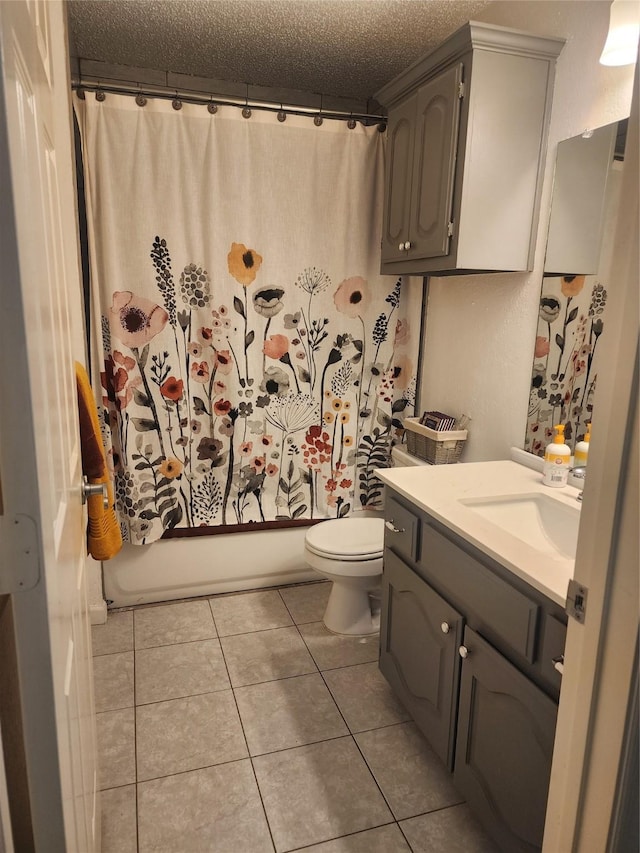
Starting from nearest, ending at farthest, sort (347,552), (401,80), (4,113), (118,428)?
(4,113) < (401,80) < (347,552) < (118,428)

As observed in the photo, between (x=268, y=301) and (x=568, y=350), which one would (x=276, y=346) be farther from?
(x=568, y=350)

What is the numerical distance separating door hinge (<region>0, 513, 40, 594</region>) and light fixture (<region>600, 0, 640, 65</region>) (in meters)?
1.73

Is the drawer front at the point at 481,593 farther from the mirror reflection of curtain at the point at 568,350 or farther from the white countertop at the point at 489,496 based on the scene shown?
the mirror reflection of curtain at the point at 568,350

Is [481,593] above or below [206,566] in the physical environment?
above

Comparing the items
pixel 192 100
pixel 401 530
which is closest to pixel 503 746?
pixel 401 530

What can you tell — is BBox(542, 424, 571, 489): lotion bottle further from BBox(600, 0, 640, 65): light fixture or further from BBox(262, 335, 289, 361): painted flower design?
BBox(262, 335, 289, 361): painted flower design

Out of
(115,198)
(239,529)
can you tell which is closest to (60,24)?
(115,198)

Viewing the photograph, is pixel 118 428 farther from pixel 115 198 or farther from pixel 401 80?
pixel 401 80

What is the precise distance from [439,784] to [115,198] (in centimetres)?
243

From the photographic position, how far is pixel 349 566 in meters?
2.38

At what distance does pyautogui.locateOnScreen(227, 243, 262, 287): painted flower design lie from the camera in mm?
2578

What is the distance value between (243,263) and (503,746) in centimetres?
207

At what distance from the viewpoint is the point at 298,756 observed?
6.12 feet

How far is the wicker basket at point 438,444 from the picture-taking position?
94.7 inches
